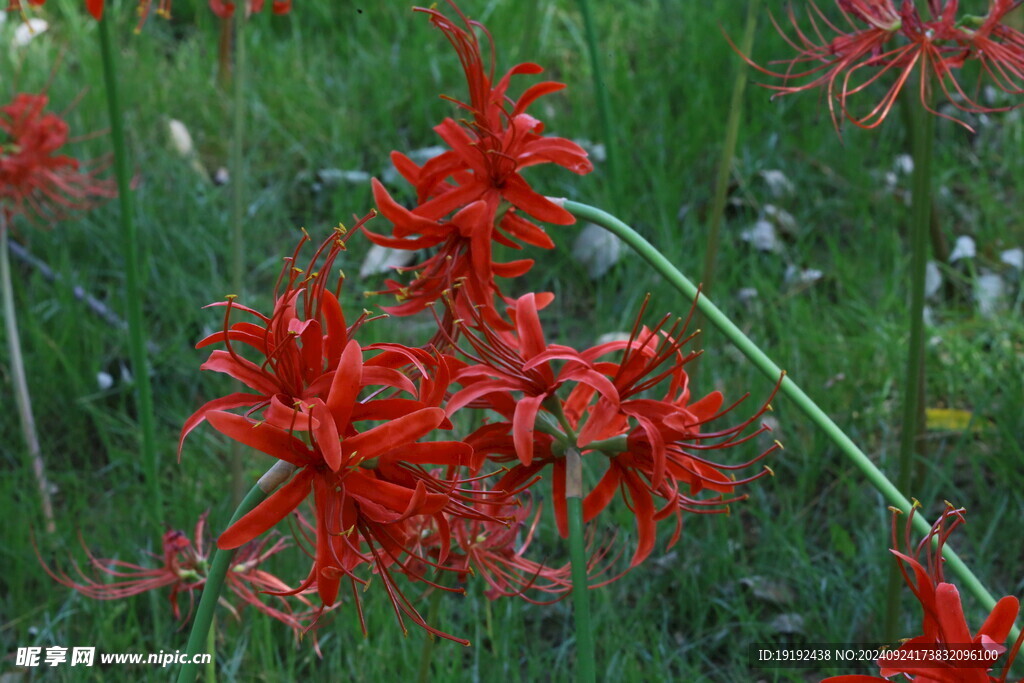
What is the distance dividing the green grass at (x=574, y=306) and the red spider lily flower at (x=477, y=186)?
0.81 metres

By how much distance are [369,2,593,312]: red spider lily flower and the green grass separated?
0.81 metres

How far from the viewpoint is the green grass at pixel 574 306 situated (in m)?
1.88

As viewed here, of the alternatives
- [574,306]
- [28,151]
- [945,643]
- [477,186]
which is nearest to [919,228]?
[477,186]

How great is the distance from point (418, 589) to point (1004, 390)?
1.28 m

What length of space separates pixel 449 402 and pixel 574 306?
1.92 metres

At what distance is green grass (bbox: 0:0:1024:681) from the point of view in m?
1.88

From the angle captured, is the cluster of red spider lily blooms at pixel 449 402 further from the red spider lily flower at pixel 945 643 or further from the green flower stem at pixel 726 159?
the green flower stem at pixel 726 159

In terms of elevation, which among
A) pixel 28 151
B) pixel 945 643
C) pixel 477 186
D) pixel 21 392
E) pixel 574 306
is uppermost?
pixel 477 186

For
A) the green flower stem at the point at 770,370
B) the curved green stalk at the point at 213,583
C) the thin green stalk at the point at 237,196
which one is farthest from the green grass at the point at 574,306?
the curved green stalk at the point at 213,583

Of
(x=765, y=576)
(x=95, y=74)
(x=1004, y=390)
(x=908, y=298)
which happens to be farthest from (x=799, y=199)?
(x=95, y=74)

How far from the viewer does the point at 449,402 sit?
90 centimetres

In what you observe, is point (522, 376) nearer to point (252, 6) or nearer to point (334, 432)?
point (334, 432)

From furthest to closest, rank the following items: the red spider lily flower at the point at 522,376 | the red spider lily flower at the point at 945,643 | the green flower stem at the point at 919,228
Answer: the green flower stem at the point at 919,228 → the red spider lily flower at the point at 522,376 → the red spider lily flower at the point at 945,643

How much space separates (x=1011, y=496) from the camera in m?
2.10
